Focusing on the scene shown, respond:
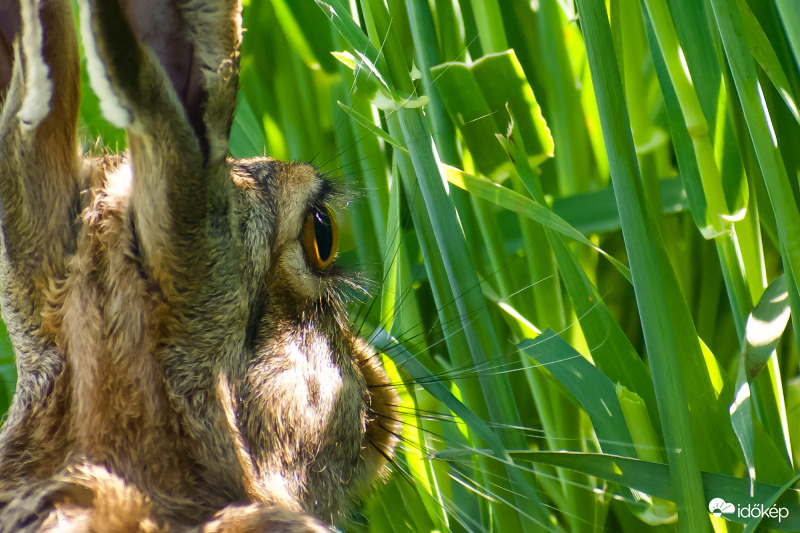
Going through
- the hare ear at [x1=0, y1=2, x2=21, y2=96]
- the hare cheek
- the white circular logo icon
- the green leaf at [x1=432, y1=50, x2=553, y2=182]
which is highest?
the hare ear at [x1=0, y1=2, x2=21, y2=96]

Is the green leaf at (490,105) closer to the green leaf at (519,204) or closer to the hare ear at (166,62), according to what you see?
the green leaf at (519,204)

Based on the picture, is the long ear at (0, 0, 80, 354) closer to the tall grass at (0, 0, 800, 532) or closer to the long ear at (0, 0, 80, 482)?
the long ear at (0, 0, 80, 482)

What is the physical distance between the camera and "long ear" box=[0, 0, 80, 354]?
0.61 meters

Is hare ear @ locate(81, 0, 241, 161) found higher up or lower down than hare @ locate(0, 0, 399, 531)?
higher up

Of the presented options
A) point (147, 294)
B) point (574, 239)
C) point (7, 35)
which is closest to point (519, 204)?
point (574, 239)

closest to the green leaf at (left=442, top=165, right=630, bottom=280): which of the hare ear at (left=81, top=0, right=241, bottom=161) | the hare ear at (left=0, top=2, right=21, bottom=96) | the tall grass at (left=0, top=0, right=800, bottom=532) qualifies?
the tall grass at (left=0, top=0, right=800, bottom=532)

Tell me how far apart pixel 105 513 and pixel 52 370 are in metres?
0.16

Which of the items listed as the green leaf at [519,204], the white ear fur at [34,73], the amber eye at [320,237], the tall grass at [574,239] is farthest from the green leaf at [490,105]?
the white ear fur at [34,73]

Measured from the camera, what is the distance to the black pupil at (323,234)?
2.88 ft

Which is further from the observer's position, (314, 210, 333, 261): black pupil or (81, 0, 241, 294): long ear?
(314, 210, 333, 261): black pupil

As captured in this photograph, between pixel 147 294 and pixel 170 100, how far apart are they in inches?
7.5

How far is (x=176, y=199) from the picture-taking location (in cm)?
62

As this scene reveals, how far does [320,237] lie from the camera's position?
88 centimetres

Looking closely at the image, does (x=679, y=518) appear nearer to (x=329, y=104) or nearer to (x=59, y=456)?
(x=59, y=456)
